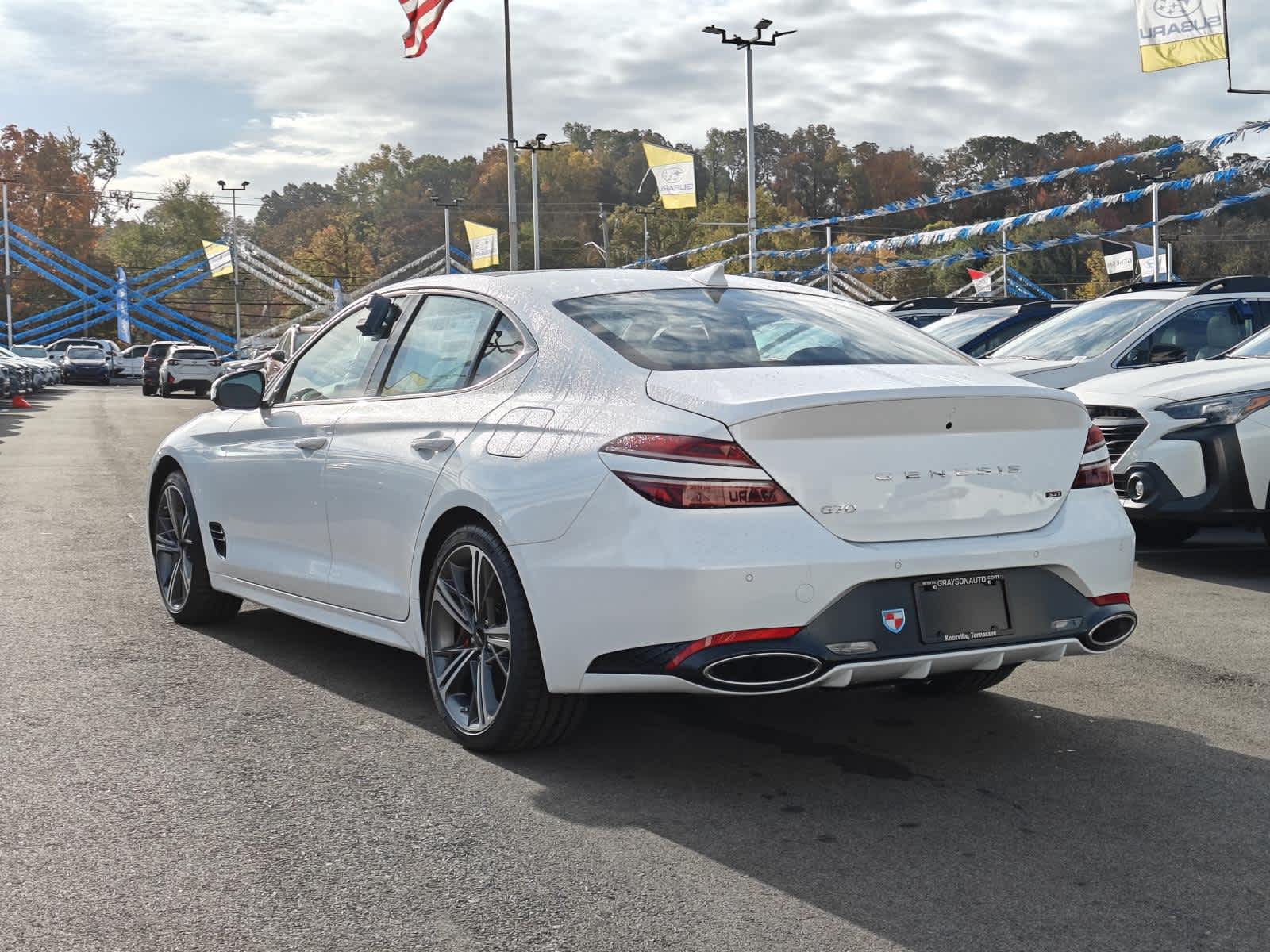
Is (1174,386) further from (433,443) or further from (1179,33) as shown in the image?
(1179,33)

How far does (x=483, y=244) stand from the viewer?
151ft

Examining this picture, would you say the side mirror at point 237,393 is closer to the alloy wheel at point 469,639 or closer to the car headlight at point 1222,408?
the alloy wheel at point 469,639

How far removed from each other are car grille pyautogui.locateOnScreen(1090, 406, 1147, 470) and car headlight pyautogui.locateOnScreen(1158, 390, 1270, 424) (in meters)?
0.17

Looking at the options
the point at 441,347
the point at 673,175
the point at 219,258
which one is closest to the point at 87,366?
the point at 219,258

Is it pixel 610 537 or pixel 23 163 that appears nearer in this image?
pixel 610 537

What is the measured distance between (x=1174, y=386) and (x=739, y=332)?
501 centimetres

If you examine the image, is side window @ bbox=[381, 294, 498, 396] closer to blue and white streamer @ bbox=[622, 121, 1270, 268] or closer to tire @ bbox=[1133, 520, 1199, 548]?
tire @ bbox=[1133, 520, 1199, 548]

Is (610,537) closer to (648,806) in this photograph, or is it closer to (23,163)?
(648,806)

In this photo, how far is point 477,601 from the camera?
469 cm

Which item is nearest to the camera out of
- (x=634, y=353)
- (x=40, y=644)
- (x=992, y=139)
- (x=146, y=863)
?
(x=146, y=863)

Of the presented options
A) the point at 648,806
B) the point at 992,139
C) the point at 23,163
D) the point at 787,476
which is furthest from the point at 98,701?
the point at 992,139

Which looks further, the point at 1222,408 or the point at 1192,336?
the point at 1192,336

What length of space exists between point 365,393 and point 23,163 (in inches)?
4484

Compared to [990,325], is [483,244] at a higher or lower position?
higher
